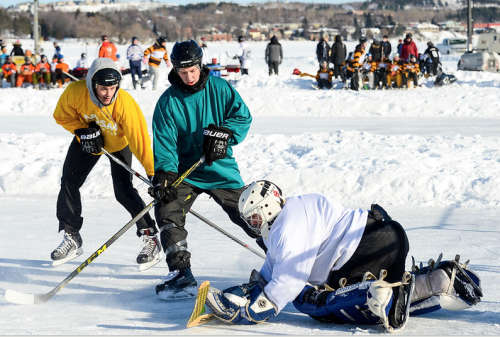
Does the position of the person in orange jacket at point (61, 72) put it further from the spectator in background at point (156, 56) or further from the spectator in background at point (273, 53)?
the spectator in background at point (273, 53)

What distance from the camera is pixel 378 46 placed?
16.3 m

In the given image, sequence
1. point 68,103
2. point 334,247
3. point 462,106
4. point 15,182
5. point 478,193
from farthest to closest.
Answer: point 462,106, point 15,182, point 478,193, point 68,103, point 334,247

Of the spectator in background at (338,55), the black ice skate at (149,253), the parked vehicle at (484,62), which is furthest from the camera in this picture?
the parked vehicle at (484,62)

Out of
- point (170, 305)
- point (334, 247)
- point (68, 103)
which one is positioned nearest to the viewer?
point (334, 247)

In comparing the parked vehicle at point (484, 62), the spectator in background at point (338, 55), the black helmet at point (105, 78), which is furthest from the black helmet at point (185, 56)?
the parked vehicle at point (484, 62)

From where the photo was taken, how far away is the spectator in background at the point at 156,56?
612 inches

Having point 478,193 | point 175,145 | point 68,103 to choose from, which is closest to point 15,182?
point 68,103

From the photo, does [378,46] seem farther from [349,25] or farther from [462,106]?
[349,25]

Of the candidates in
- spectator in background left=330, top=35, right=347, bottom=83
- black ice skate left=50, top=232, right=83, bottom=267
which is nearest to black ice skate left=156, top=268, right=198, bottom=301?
black ice skate left=50, top=232, right=83, bottom=267

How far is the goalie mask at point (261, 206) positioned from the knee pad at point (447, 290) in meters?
0.83

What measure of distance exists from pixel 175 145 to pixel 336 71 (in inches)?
541

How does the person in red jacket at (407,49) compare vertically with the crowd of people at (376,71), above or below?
above

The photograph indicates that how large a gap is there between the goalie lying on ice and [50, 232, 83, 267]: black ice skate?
71.2 inches

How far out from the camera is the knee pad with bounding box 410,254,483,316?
128 inches
